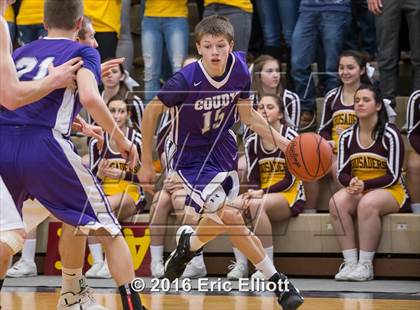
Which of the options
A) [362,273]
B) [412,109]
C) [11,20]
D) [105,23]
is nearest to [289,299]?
[362,273]

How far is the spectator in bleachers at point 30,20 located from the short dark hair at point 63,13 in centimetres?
398

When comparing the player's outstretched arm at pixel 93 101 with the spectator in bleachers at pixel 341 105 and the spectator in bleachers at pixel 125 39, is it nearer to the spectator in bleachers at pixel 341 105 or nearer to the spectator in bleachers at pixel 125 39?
the spectator in bleachers at pixel 341 105

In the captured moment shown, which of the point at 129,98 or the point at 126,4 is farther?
the point at 126,4

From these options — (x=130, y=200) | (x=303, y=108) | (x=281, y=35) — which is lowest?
(x=130, y=200)

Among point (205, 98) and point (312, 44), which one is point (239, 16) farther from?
point (205, 98)

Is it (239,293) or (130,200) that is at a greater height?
(130,200)

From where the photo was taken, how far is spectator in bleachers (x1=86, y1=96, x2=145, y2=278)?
7891 mm

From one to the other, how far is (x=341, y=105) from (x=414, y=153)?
2.45ft

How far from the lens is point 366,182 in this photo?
24.1 feet

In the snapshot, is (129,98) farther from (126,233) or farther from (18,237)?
(18,237)

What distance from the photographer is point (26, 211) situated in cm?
514

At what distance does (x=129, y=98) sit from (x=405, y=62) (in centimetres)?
281

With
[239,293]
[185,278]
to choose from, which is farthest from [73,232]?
[185,278]

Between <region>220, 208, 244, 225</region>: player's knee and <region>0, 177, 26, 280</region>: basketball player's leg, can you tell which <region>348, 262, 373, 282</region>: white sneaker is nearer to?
<region>220, 208, 244, 225</region>: player's knee
